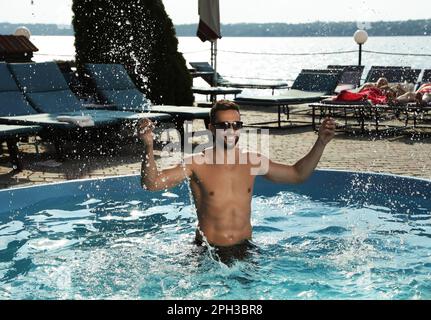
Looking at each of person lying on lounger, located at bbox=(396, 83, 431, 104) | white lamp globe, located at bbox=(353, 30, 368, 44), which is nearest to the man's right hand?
person lying on lounger, located at bbox=(396, 83, 431, 104)

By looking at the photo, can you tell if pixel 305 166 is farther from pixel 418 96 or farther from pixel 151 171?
pixel 418 96

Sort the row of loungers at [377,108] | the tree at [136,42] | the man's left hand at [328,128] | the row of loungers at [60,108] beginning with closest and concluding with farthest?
the man's left hand at [328,128] < the row of loungers at [60,108] < the row of loungers at [377,108] < the tree at [136,42]

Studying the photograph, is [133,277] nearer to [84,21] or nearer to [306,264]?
[306,264]

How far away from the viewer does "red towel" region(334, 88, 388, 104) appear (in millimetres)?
11266

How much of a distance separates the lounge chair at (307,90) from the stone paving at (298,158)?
0.86m

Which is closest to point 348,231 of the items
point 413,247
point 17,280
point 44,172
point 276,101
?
point 413,247

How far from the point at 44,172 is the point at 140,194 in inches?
60.8

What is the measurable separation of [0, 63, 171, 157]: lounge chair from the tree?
68.9 inches

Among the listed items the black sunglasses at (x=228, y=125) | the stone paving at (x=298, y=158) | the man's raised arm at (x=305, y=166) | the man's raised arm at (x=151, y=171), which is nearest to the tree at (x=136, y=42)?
the stone paving at (x=298, y=158)

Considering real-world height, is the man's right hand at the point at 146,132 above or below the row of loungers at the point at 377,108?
above

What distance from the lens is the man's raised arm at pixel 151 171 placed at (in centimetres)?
411

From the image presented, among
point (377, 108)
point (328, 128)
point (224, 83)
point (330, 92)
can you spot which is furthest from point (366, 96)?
point (328, 128)

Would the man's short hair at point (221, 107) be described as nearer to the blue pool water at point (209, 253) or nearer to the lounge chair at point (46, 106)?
the blue pool water at point (209, 253)

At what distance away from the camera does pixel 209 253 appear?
16.1 ft
